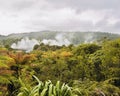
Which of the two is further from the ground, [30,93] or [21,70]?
[30,93]

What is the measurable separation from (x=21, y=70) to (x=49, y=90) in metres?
12.2

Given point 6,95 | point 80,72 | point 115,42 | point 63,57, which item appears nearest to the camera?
point 6,95

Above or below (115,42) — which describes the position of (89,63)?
below

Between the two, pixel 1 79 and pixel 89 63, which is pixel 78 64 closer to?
pixel 89 63

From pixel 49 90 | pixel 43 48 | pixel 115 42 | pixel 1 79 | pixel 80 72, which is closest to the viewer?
pixel 49 90

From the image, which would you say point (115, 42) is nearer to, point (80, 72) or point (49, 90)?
point (80, 72)

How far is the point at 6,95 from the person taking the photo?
1541 centimetres

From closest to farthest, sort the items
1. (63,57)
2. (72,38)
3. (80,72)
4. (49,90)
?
(49,90)
(80,72)
(63,57)
(72,38)

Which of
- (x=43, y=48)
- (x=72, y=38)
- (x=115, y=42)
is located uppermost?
(x=115, y=42)

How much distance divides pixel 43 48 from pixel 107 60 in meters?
26.3

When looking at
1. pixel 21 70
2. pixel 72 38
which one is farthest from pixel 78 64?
pixel 72 38

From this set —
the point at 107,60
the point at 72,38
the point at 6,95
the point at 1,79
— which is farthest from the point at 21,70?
the point at 72,38

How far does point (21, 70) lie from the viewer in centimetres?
1934

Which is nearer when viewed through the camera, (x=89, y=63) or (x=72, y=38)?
(x=89, y=63)
